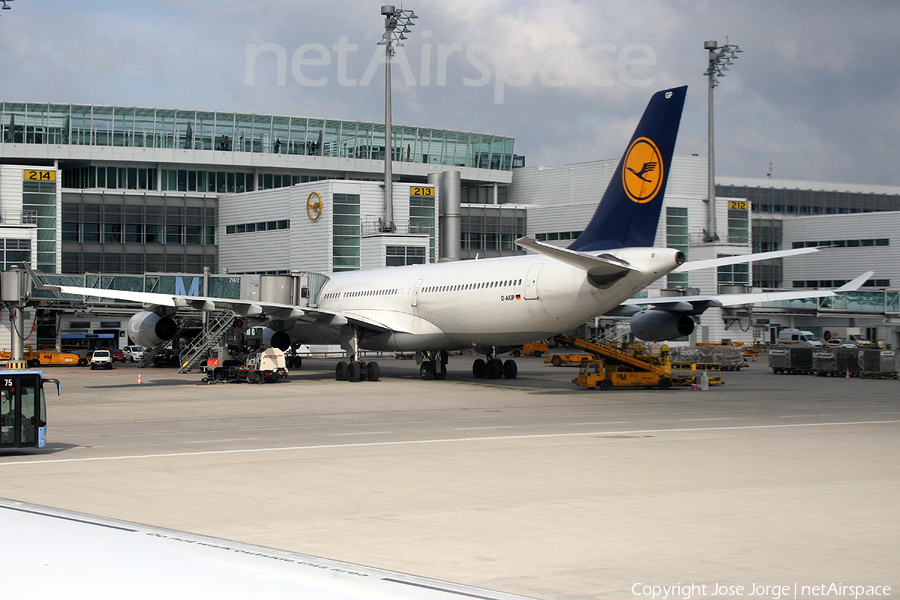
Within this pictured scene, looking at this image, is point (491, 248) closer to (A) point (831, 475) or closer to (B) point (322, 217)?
(B) point (322, 217)

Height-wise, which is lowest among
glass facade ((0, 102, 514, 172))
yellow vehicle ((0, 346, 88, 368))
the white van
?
yellow vehicle ((0, 346, 88, 368))

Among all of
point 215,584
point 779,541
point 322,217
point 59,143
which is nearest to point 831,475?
point 779,541

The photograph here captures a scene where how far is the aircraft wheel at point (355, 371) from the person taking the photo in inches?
1309

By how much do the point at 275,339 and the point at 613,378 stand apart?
1509 centimetres

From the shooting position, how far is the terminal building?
55.8 metres

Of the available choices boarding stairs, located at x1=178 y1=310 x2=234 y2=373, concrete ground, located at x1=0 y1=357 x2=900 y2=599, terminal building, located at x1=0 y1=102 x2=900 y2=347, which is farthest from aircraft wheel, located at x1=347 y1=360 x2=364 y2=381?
terminal building, located at x1=0 y1=102 x2=900 y2=347

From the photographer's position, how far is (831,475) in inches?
480

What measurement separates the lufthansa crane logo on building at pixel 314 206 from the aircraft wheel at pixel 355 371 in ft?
81.0

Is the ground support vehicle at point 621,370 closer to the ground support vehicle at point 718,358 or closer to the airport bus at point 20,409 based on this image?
the ground support vehicle at point 718,358

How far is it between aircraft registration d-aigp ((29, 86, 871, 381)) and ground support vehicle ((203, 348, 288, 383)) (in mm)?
1632

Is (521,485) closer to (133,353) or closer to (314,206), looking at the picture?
(314,206)

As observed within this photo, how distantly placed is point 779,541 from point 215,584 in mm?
5441

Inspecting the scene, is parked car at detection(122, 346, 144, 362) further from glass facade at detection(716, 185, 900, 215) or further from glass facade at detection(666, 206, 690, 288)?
glass facade at detection(716, 185, 900, 215)

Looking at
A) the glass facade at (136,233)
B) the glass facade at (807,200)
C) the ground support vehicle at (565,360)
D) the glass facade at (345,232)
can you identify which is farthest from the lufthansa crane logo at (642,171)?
the glass facade at (807,200)
